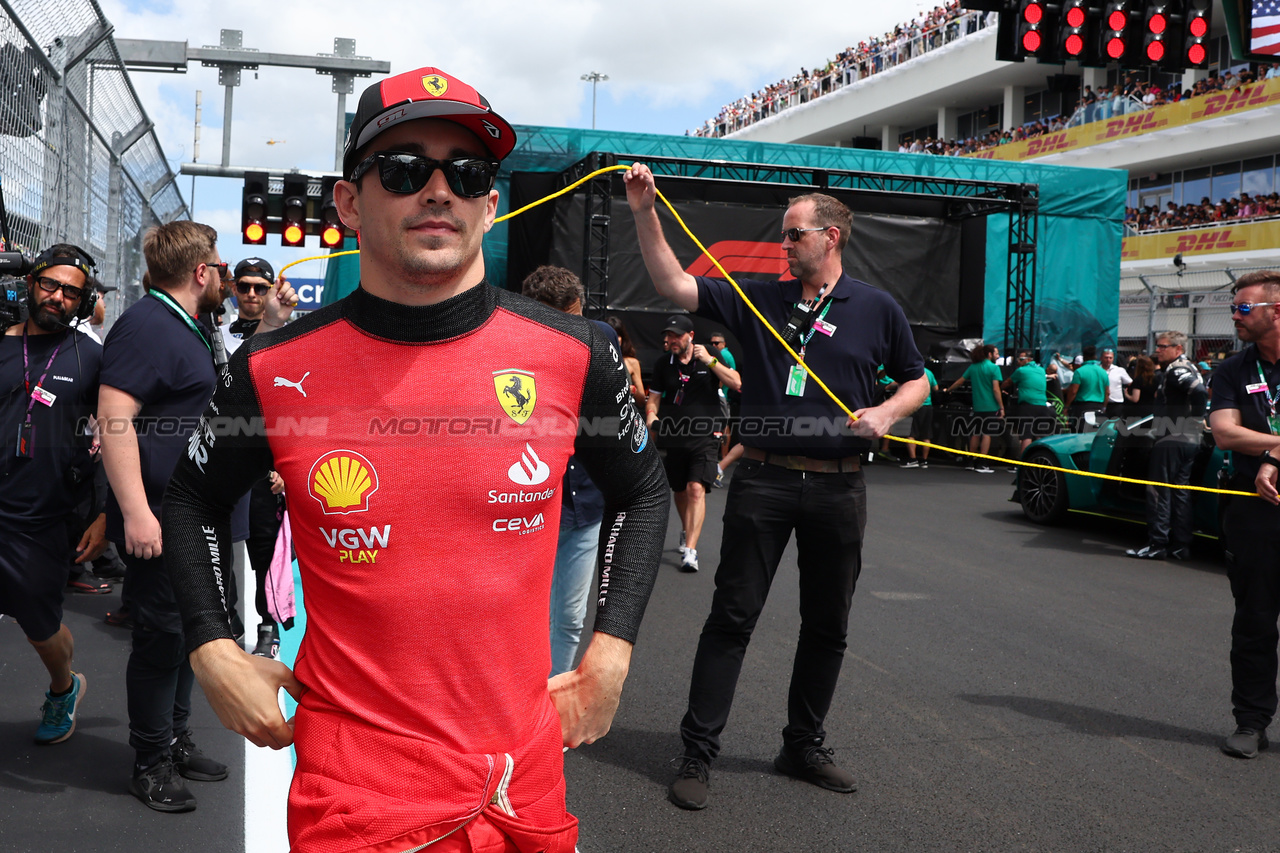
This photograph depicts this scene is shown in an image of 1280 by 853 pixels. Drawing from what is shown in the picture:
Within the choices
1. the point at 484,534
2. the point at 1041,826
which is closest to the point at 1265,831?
the point at 1041,826

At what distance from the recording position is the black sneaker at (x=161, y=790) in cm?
366

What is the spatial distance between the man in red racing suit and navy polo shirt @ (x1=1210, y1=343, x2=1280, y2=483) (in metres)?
3.93

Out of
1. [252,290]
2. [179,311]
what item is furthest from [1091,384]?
[179,311]

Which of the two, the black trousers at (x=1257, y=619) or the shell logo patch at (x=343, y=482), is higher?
the shell logo patch at (x=343, y=482)

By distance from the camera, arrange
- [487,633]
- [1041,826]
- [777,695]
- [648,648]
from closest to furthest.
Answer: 1. [487,633]
2. [1041,826]
3. [777,695]
4. [648,648]

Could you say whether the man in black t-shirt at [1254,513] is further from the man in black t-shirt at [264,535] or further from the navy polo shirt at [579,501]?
the man in black t-shirt at [264,535]

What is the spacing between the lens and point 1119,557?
30.2 feet

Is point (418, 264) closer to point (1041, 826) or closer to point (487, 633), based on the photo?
point (487, 633)

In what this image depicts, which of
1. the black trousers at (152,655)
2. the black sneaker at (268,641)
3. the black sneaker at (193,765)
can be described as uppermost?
the black trousers at (152,655)

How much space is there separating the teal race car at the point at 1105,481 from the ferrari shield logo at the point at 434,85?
8.10 meters

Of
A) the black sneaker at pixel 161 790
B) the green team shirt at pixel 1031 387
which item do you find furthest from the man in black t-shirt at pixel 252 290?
the green team shirt at pixel 1031 387

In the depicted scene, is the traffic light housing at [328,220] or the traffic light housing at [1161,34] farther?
the traffic light housing at [328,220]

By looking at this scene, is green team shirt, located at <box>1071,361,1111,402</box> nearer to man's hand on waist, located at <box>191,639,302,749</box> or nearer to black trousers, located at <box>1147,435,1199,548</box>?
black trousers, located at <box>1147,435,1199,548</box>

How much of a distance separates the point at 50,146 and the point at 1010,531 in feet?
28.7
